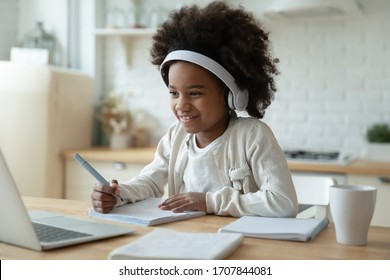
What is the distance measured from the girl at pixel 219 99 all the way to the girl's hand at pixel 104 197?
0.02 metres

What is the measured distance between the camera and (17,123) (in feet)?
10.2

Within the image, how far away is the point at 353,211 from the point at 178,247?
36cm

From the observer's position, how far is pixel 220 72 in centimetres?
155

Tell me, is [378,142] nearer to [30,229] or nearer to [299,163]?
[299,163]

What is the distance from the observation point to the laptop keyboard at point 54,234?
102 centimetres

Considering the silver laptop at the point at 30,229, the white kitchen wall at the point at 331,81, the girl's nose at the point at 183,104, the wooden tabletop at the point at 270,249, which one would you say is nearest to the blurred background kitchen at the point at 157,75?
the white kitchen wall at the point at 331,81

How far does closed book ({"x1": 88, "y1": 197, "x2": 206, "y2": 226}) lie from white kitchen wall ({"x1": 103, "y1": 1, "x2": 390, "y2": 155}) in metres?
1.98

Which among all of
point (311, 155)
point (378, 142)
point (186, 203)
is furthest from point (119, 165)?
point (186, 203)

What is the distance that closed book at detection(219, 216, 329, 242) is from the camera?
3.51 feet

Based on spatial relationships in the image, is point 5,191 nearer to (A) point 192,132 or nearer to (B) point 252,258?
(B) point 252,258

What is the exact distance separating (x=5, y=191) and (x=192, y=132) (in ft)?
2.49

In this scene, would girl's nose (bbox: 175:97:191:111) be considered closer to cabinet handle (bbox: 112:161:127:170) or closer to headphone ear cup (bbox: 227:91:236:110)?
headphone ear cup (bbox: 227:91:236:110)

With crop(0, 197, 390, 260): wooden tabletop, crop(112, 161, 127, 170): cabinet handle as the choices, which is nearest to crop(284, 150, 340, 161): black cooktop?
crop(112, 161, 127, 170): cabinet handle

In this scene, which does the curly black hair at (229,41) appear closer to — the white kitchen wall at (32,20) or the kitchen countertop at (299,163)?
the kitchen countertop at (299,163)
